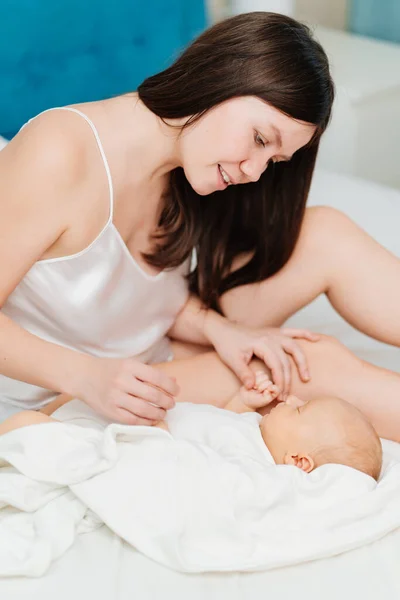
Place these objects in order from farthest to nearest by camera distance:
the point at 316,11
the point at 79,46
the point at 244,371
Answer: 1. the point at 316,11
2. the point at 79,46
3. the point at 244,371

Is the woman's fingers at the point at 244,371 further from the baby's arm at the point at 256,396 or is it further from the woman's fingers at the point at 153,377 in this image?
the woman's fingers at the point at 153,377

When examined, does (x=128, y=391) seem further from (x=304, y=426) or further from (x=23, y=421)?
(x=304, y=426)

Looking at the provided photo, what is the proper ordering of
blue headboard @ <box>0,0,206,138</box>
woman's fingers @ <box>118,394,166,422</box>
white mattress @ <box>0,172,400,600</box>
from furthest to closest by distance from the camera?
blue headboard @ <box>0,0,206,138</box>
woman's fingers @ <box>118,394,166,422</box>
white mattress @ <box>0,172,400,600</box>

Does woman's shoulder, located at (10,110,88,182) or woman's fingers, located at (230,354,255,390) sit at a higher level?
woman's shoulder, located at (10,110,88,182)

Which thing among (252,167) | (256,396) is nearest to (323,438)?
(256,396)

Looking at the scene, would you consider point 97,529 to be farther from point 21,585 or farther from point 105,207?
point 105,207

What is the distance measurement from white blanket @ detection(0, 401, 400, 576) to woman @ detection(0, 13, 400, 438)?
81mm

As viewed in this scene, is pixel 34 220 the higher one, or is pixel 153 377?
pixel 34 220

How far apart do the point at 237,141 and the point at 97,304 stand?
0.37 metres

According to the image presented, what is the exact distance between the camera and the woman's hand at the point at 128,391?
1.26 m

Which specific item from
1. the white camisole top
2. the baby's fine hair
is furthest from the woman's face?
the baby's fine hair

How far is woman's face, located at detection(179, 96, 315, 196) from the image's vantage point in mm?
1318

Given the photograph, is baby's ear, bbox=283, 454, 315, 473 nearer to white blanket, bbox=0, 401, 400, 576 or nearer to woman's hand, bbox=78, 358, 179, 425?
white blanket, bbox=0, 401, 400, 576

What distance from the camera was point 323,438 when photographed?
1299 mm
